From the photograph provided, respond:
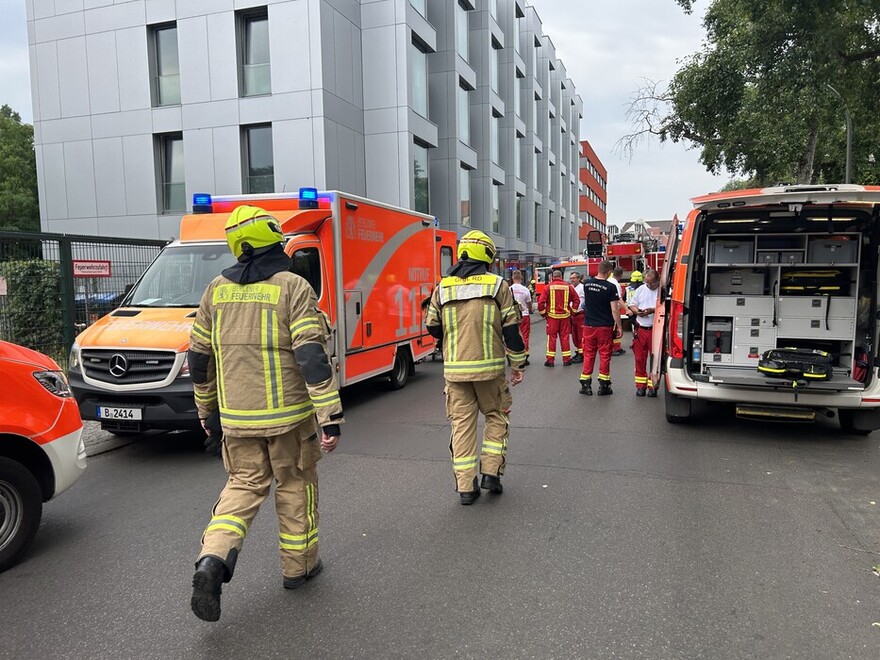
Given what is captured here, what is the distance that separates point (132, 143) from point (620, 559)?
22593mm

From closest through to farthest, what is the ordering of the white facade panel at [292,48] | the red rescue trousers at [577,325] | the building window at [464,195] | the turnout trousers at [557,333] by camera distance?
1. the turnout trousers at [557,333]
2. the red rescue trousers at [577,325]
3. the white facade panel at [292,48]
4. the building window at [464,195]

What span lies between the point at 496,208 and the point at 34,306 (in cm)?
2735

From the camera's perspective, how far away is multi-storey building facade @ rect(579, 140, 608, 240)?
Result: 75.7 metres

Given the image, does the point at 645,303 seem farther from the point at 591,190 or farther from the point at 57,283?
the point at 591,190

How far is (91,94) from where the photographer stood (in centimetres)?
2209

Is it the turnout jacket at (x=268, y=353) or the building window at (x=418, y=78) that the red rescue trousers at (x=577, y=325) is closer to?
the turnout jacket at (x=268, y=353)

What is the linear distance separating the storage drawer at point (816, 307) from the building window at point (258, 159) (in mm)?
16587

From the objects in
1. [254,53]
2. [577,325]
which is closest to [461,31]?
[254,53]

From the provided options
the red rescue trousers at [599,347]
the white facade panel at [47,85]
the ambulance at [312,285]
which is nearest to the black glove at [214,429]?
the ambulance at [312,285]

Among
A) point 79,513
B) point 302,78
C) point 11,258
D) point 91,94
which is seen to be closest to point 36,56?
point 91,94

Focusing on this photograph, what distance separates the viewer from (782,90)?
37.0ft

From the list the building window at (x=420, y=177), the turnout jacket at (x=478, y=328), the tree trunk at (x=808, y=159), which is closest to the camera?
the turnout jacket at (x=478, y=328)

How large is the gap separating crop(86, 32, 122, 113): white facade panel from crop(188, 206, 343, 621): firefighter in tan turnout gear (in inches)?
870

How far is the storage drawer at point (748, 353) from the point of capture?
7.39 meters
